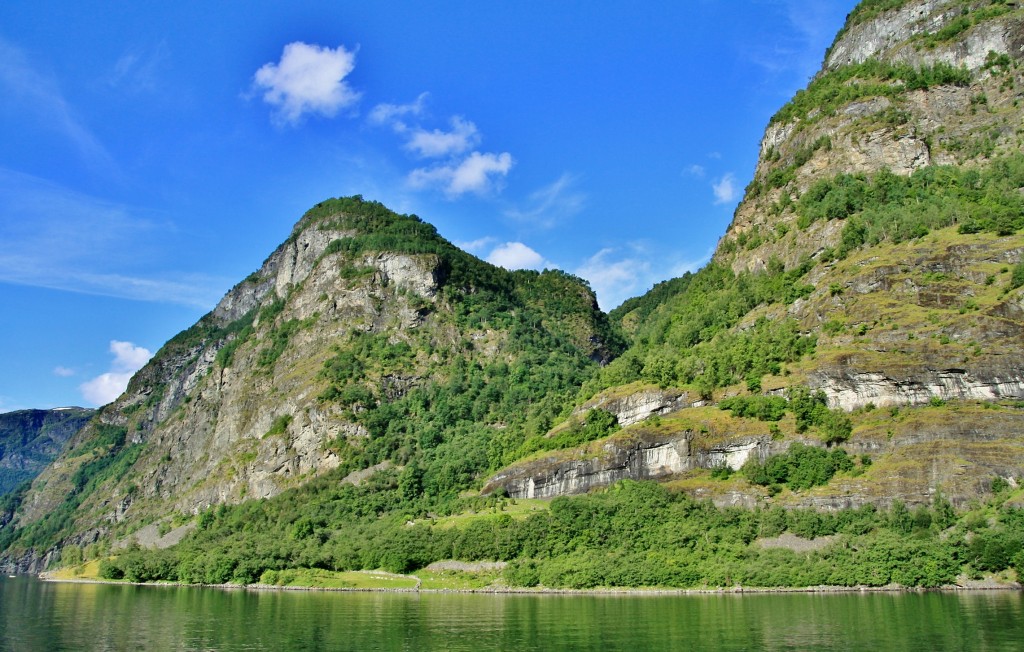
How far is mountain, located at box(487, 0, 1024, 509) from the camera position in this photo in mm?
114562

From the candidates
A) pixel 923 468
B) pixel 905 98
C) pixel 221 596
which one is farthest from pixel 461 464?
pixel 905 98

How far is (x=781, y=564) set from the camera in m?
106

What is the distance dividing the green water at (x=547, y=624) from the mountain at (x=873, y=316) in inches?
1253

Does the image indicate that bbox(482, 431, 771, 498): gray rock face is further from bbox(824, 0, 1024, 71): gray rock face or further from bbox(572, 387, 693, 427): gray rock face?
bbox(824, 0, 1024, 71): gray rock face

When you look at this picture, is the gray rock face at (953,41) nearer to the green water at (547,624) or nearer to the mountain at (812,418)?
the mountain at (812,418)

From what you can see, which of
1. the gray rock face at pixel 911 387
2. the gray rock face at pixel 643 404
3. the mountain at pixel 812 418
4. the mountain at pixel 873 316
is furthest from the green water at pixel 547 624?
the gray rock face at pixel 643 404

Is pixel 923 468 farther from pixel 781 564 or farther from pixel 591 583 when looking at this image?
pixel 591 583

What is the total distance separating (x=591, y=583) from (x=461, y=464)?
7312 centimetres

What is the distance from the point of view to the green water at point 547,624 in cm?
6122

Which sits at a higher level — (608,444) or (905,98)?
(905,98)

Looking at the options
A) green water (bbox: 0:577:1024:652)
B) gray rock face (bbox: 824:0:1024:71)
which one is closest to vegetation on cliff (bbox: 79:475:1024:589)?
green water (bbox: 0:577:1024:652)

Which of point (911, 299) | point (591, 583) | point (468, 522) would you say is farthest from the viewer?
point (468, 522)

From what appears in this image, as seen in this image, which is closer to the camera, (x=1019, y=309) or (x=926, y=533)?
(x=926, y=533)

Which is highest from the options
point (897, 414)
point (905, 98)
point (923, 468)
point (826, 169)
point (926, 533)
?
point (905, 98)
